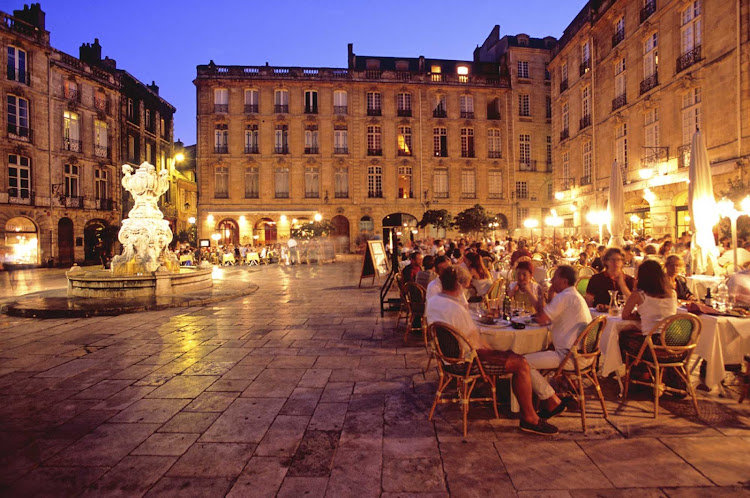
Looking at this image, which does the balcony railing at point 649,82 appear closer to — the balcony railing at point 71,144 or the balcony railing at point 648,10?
the balcony railing at point 648,10

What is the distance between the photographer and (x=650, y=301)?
12.5 ft

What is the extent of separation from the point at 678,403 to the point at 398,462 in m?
2.61

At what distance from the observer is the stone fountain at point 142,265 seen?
10133 mm

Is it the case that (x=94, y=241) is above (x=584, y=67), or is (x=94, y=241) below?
below

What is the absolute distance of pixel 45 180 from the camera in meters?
23.6

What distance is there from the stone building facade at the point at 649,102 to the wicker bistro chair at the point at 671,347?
12.7 metres

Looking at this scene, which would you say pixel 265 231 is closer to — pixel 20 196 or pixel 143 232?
pixel 20 196

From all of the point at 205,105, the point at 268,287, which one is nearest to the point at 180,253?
the point at 268,287

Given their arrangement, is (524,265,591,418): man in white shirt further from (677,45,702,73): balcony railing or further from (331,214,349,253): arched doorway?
(331,214,349,253): arched doorway

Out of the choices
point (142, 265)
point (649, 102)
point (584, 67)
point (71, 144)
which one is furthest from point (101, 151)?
point (649, 102)

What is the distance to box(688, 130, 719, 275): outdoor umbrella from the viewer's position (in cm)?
698

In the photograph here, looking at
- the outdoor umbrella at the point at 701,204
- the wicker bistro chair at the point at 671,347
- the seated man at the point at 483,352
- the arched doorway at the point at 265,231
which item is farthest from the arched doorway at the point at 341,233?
the wicker bistro chair at the point at 671,347

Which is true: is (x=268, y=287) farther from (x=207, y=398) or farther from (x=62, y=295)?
(x=207, y=398)

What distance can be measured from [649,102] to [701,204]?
13.0 m
